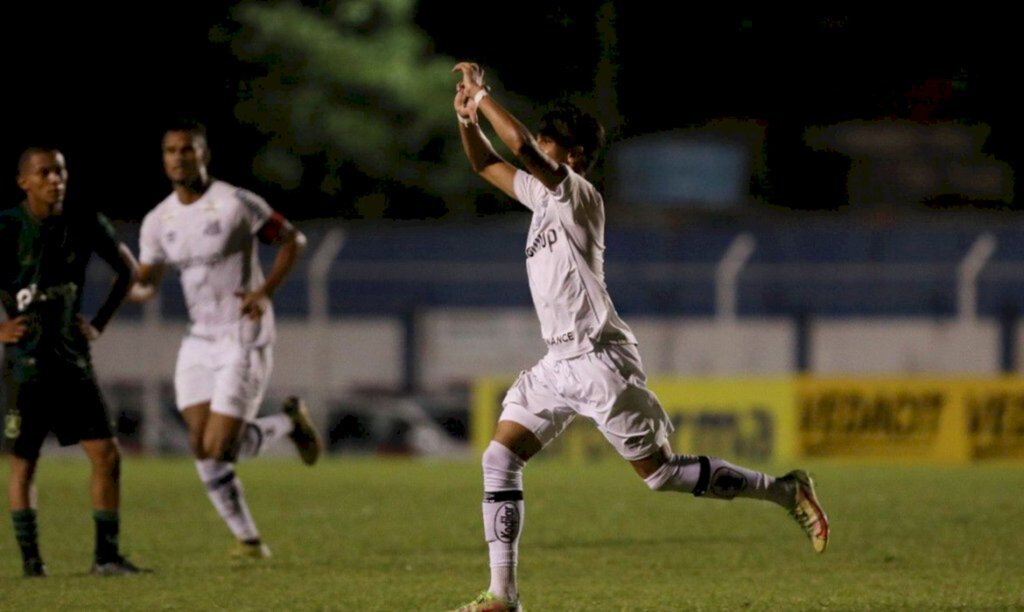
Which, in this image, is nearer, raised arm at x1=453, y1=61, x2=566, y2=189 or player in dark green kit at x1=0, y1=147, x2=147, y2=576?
raised arm at x1=453, y1=61, x2=566, y2=189

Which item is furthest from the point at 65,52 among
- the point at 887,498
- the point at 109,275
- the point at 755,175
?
the point at 887,498

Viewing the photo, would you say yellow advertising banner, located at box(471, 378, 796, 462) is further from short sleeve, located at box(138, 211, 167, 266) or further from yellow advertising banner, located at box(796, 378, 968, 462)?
short sleeve, located at box(138, 211, 167, 266)

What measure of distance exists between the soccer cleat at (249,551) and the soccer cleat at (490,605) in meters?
3.07

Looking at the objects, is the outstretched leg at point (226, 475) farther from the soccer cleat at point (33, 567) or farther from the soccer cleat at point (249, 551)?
the soccer cleat at point (33, 567)

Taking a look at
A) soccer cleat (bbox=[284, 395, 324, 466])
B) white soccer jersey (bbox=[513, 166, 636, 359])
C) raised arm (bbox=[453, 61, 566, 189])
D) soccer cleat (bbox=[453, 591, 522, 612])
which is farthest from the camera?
soccer cleat (bbox=[284, 395, 324, 466])

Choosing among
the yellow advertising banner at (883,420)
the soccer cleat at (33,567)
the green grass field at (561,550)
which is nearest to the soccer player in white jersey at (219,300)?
the green grass field at (561,550)

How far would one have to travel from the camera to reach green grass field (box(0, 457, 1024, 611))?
8.98m

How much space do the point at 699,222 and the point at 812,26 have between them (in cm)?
630

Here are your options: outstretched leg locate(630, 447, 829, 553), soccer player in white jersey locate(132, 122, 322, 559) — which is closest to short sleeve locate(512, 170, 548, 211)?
outstretched leg locate(630, 447, 829, 553)

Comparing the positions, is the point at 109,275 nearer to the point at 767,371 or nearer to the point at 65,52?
the point at 65,52

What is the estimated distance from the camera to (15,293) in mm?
9906

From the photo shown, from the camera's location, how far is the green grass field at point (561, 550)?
8984 millimetres

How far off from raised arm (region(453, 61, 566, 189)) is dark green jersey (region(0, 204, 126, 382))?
9.39 ft

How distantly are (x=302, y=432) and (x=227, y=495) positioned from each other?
3.90 ft
